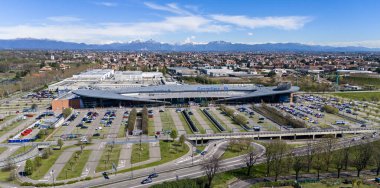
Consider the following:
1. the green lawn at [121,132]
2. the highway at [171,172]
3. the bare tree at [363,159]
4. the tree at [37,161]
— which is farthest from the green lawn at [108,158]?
the bare tree at [363,159]

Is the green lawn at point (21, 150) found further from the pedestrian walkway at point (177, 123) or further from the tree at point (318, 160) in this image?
the tree at point (318, 160)

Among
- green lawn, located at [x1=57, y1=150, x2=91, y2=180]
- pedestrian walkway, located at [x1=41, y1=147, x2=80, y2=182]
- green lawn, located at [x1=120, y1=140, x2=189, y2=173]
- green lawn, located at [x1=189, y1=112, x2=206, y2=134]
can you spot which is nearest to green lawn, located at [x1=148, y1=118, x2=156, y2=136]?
green lawn, located at [x1=120, y1=140, x2=189, y2=173]

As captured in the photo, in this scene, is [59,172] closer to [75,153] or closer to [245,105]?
[75,153]

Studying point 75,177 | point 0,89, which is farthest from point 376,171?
point 0,89

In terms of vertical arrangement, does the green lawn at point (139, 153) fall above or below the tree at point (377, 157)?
below

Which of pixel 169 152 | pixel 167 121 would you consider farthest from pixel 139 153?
pixel 167 121

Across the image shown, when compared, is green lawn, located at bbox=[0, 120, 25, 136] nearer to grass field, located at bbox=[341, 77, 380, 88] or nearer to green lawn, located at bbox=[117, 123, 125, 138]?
green lawn, located at bbox=[117, 123, 125, 138]
